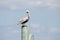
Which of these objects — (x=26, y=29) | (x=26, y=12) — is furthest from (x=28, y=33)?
(x=26, y=12)

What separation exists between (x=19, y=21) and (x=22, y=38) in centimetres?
247

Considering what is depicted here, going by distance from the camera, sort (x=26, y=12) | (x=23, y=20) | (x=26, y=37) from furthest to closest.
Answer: (x=26, y=12), (x=23, y=20), (x=26, y=37)

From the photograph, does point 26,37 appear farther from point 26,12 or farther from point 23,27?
point 26,12

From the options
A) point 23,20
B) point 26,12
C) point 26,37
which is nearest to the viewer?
point 26,37

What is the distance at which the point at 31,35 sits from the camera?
862 cm

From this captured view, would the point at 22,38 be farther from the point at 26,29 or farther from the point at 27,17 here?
the point at 27,17

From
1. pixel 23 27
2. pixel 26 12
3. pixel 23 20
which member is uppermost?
pixel 26 12

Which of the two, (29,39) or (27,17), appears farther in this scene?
(27,17)

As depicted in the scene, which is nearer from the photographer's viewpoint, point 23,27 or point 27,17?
point 23,27

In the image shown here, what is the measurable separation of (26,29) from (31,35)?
0.40m

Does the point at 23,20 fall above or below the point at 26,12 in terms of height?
below

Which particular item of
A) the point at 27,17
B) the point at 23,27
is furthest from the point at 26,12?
the point at 23,27

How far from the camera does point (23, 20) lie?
409 inches

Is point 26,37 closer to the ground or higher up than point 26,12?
closer to the ground
